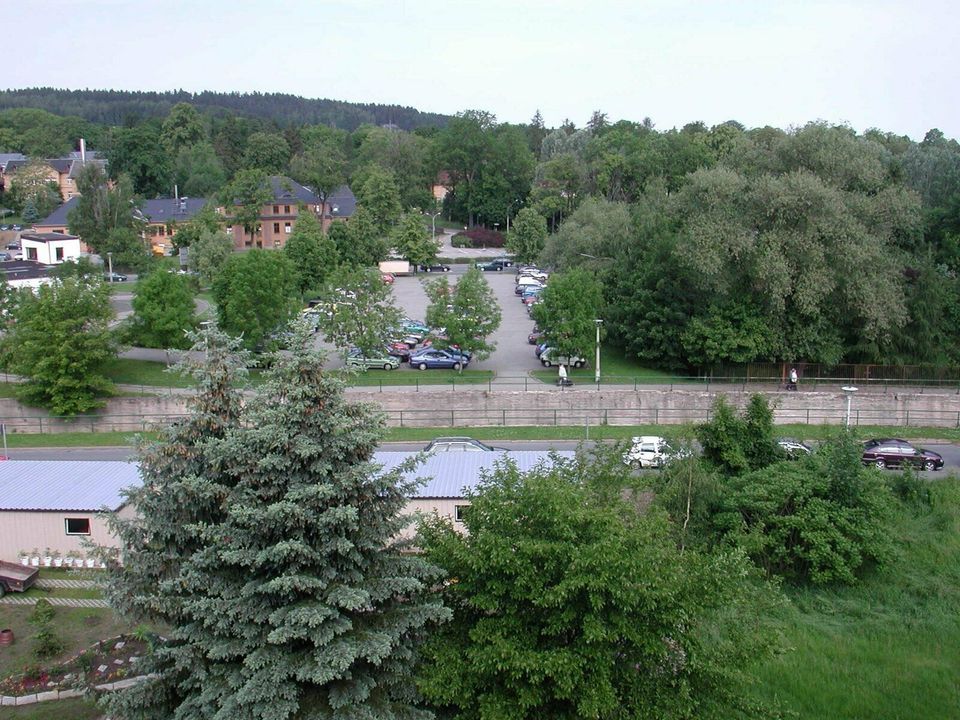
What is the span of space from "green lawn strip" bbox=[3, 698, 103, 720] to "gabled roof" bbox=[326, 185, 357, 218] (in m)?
76.8

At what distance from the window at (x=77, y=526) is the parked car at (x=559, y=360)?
2483cm

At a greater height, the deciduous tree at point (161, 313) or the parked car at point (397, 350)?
the deciduous tree at point (161, 313)

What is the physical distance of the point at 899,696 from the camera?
19.2 meters

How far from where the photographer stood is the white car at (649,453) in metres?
25.2

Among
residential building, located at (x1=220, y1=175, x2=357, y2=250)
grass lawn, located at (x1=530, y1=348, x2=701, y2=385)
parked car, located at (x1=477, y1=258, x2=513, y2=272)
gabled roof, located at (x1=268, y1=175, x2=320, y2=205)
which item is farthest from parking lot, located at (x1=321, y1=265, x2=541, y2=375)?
gabled roof, located at (x1=268, y1=175, x2=320, y2=205)

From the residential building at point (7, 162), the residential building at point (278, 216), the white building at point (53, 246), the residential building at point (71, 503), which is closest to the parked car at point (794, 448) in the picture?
the residential building at point (71, 503)

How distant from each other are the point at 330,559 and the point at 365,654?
147 cm

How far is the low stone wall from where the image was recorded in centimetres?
3750

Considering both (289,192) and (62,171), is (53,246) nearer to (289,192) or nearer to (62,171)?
(289,192)

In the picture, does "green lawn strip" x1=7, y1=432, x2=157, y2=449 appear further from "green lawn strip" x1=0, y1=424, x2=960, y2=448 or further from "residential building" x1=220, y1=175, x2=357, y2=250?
"residential building" x1=220, y1=175, x2=357, y2=250

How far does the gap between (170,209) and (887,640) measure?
8546 cm

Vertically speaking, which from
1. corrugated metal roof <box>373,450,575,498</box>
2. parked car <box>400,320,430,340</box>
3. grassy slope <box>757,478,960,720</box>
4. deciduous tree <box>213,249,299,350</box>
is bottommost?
grassy slope <box>757,478,960,720</box>

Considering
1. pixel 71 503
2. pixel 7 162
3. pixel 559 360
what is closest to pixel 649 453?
pixel 559 360

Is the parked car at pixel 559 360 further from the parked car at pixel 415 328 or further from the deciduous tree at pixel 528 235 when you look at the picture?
the deciduous tree at pixel 528 235
